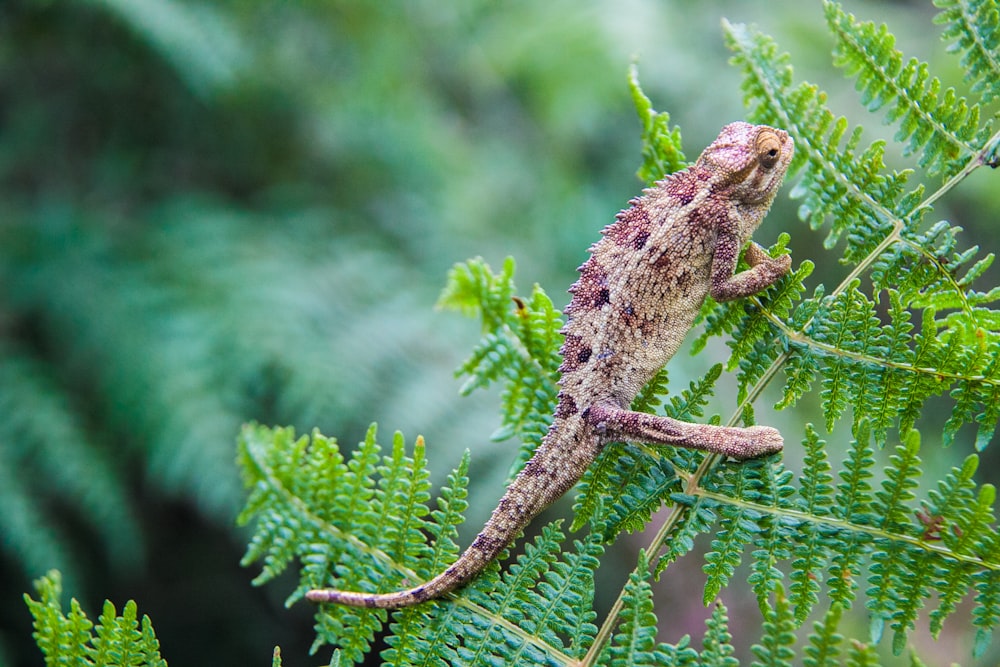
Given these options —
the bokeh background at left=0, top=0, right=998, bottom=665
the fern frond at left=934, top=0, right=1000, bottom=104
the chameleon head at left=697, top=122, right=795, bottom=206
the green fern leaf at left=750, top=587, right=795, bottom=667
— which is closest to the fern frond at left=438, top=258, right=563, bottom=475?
the chameleon head at left=697, top=122, right=795, bottom=206

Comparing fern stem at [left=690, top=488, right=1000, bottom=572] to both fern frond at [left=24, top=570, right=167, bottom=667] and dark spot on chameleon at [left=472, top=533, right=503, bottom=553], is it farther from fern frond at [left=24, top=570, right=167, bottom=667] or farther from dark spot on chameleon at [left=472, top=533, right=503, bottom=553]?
fern frond at [left=24, top=570, right=167, bottom=667]

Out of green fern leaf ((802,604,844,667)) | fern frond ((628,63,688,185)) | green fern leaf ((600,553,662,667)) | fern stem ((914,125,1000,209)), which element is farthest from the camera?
fern frond ((628,63,688,185))

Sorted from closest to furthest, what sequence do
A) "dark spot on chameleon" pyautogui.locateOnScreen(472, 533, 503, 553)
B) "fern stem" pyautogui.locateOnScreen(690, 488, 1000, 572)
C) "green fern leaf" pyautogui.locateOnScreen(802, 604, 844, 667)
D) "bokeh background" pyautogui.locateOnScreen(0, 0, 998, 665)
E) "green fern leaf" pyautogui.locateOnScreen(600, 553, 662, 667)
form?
"green fern leaf" pyautogui.locateOnScreen(802, 604, 844, 667) < "fern stem" pyautogui.locateOnScreen(690, 488, 1000, 572) < "green fern leaf" pyautogui.locateOnScreen(600, 553, 662, 667) < "dark spot on chameleon" pyautogui.locateOnScreen(472, 533, 503, 553) < "bokeh background" pyautogui.locateOnScreen(0, 0, 998, 665)

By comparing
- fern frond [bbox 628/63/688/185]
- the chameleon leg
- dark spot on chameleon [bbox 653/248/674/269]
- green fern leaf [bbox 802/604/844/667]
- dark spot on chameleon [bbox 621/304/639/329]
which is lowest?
green fern leaf [bbox 802/604/844/667]

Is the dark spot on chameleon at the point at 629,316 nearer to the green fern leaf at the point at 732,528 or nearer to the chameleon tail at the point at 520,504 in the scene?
the chameleon tail at the point at 520,504

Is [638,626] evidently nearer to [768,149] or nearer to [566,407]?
[566,407]

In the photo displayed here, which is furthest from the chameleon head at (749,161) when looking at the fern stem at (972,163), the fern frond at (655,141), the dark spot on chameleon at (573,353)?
the dark spot on chameleon at (573,353)

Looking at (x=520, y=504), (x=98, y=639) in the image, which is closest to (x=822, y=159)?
(x=520, y=504)

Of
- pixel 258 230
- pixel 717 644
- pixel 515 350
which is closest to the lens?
pixel 717 644

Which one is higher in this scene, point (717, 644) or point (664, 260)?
point (664, 260)
